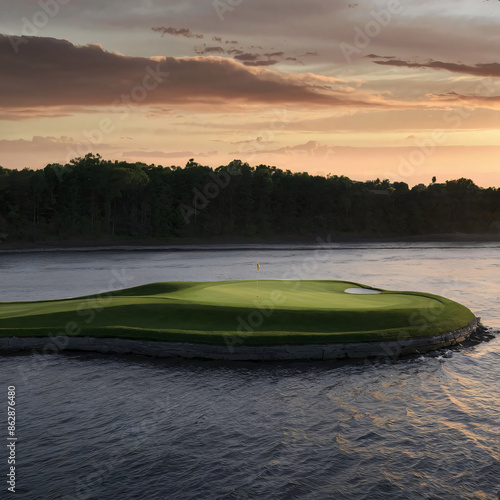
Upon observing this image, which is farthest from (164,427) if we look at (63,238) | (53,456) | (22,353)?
(63,238)

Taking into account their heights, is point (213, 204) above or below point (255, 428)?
above

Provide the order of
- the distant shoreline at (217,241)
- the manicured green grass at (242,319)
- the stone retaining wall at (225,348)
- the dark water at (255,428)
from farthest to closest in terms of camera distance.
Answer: the distant shoreline at (217,241)
the manicured green grass at (242,319)
the stone retaining wall at (225,348)
the dark water at (255,428)

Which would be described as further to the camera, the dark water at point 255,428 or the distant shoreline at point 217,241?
the distant shoreline at point 217,241

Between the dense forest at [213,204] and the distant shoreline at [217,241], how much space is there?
2548mm

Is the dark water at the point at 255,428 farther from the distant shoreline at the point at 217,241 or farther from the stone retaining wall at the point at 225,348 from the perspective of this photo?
the distant shoreline at the point at 217,241

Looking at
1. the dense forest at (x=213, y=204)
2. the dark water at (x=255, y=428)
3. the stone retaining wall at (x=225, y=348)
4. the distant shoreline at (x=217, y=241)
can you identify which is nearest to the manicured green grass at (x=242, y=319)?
the stone retaining wall at (x=225, y=348)

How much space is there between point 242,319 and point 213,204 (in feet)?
471

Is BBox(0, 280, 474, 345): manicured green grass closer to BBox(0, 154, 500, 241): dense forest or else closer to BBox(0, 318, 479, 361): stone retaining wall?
BBox(0, 318, 479, 361): stone retaining wall

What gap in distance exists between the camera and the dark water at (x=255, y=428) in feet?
43.0

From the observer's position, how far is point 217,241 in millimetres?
157250

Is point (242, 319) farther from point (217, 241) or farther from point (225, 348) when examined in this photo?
point (217, 241)

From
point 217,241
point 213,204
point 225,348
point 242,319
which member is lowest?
point 225,348

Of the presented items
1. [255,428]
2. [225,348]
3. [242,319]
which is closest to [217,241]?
[242,319]

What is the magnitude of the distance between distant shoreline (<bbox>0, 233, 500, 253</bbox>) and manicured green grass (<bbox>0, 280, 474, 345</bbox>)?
102989mm
